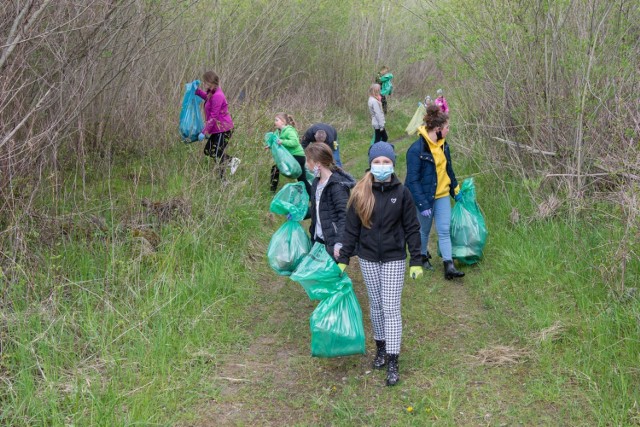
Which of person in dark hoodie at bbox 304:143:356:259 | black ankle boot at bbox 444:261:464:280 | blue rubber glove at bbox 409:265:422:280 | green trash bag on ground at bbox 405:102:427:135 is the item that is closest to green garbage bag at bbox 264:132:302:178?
black ankle boot at bbox 444:261:464:280

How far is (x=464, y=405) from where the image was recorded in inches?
144

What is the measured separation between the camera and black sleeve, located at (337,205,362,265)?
4.02 metres

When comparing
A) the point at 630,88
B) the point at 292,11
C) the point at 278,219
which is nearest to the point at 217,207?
the point at 278,219

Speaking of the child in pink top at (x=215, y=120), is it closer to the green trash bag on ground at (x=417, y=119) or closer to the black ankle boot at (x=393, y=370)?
the black ankle boot at (x=393, y=370)

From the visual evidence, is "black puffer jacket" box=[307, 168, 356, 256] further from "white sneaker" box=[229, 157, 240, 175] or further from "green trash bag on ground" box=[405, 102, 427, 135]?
"green trash bag on ground" box=[405, 102, 427, 135]

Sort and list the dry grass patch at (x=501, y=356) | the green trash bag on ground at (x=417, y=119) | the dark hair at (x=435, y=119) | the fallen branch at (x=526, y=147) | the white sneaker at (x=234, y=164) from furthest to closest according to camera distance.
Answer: the green trash bag on ground at (x=417, y=119) < the white sneaker at (x=234, y=164) < the fallen branch at (x=526, y=147) < the dark hair at (x=435, y=119) < the dry grass patch at (x=501, y=356)

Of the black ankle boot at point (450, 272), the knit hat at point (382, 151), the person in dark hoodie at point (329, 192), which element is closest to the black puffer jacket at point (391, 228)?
the knit hat at point (382, 151)

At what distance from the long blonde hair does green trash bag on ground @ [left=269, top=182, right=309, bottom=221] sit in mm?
1057

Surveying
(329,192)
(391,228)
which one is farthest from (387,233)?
(329,192)

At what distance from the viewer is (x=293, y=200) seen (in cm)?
511

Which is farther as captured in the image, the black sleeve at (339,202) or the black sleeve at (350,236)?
the black sleeve at (339,202)

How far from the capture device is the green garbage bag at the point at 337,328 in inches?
156

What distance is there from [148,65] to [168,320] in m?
4.32

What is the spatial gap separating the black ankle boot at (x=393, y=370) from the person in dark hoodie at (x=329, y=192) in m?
0.89
